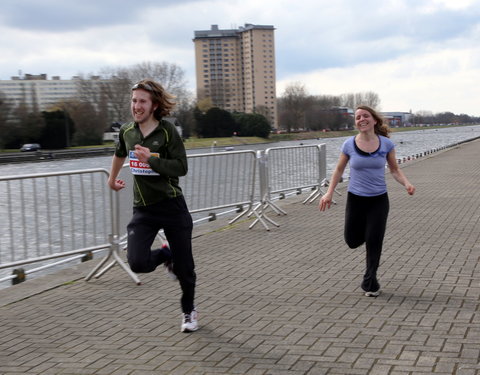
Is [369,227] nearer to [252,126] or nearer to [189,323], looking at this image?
[189,323]

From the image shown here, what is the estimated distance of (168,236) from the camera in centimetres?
498

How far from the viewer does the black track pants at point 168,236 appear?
16.1 feet

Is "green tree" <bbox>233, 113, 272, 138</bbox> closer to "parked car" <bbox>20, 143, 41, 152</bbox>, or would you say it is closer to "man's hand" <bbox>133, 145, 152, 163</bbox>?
"parked car" <bbox>20, 143, 41, 152</bbox>

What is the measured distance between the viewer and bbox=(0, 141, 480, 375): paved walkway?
4258mm

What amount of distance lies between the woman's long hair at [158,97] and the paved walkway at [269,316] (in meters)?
1.67

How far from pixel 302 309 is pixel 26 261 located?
3.22 meters

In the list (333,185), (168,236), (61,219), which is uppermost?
(333,185)

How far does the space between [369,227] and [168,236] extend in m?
1.97

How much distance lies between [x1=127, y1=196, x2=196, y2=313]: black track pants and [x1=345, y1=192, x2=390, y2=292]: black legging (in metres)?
1.76

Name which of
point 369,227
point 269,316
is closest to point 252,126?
point 369,227

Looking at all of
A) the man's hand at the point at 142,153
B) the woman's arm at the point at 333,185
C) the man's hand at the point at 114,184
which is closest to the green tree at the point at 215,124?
the woman's arm at the point at 333,185

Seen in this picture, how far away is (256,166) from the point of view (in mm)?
11633

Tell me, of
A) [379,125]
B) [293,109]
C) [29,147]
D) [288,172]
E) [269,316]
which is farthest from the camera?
[293,109]

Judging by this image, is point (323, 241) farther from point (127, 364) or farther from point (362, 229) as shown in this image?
point (127, 364)
